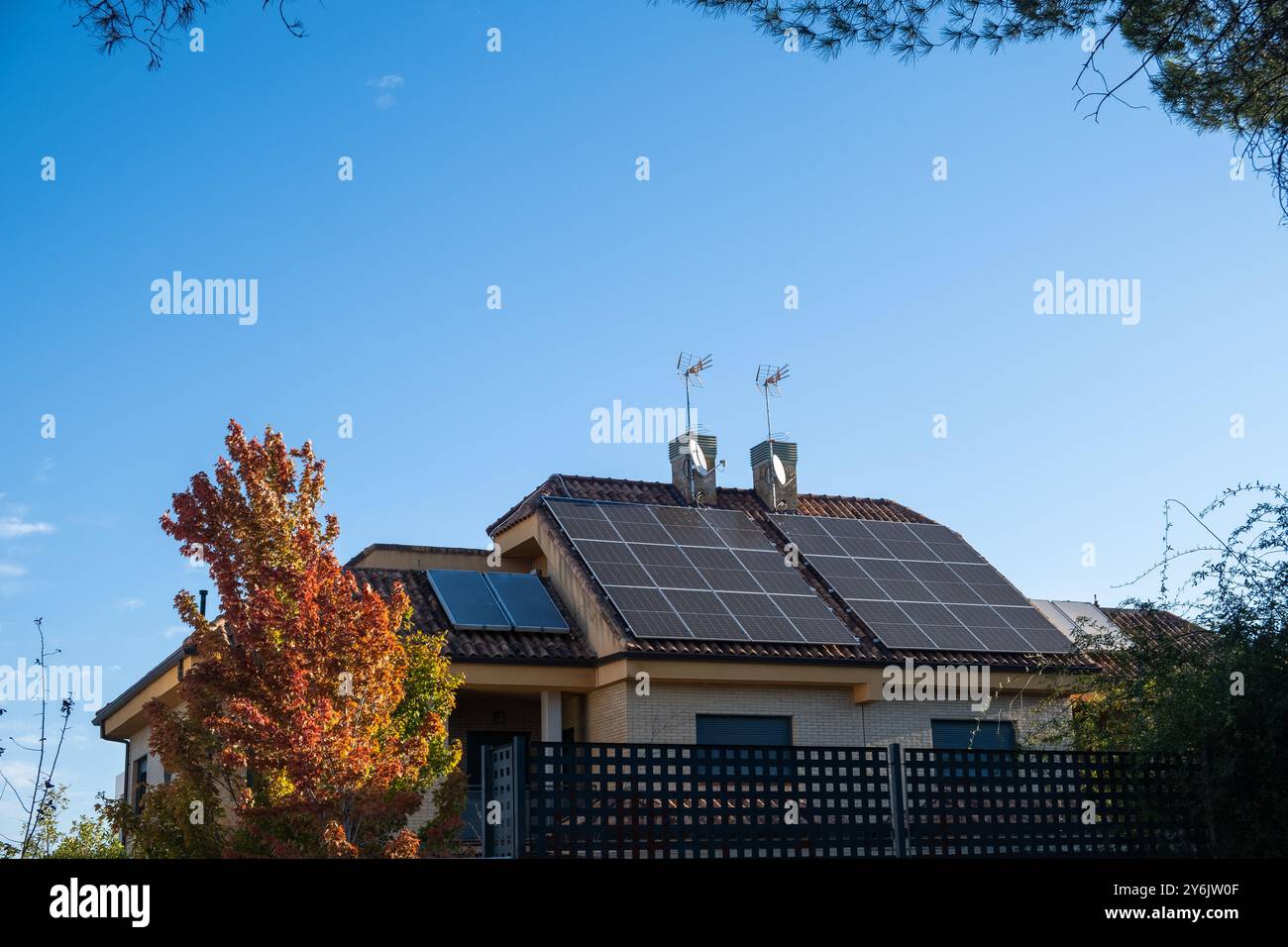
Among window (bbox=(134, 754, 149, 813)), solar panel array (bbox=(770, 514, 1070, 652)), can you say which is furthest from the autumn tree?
window (bbox=(134, 754, 149, 813))

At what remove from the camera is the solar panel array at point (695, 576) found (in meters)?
21.3

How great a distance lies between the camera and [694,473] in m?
26.4

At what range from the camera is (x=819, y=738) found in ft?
70.5

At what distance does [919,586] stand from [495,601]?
822 centimetres

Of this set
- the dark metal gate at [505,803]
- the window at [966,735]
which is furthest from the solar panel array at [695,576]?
the dark metal gate at [505,803]

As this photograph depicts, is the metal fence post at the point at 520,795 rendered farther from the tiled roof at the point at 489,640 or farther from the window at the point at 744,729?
the window at the point at 744,729

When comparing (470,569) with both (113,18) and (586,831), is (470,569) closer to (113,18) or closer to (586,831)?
(586,831)

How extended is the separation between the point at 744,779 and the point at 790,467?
15238mm

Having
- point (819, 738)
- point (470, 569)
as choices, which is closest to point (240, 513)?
point (470, 569)

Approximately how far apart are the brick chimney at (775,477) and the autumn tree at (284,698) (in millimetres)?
11542

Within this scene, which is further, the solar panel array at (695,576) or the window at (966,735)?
the window at (966,735)

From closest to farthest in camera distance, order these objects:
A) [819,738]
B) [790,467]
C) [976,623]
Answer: [819,738] → [976,623] → [790,467]

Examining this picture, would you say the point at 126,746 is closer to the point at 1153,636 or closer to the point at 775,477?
the point at 775,477
